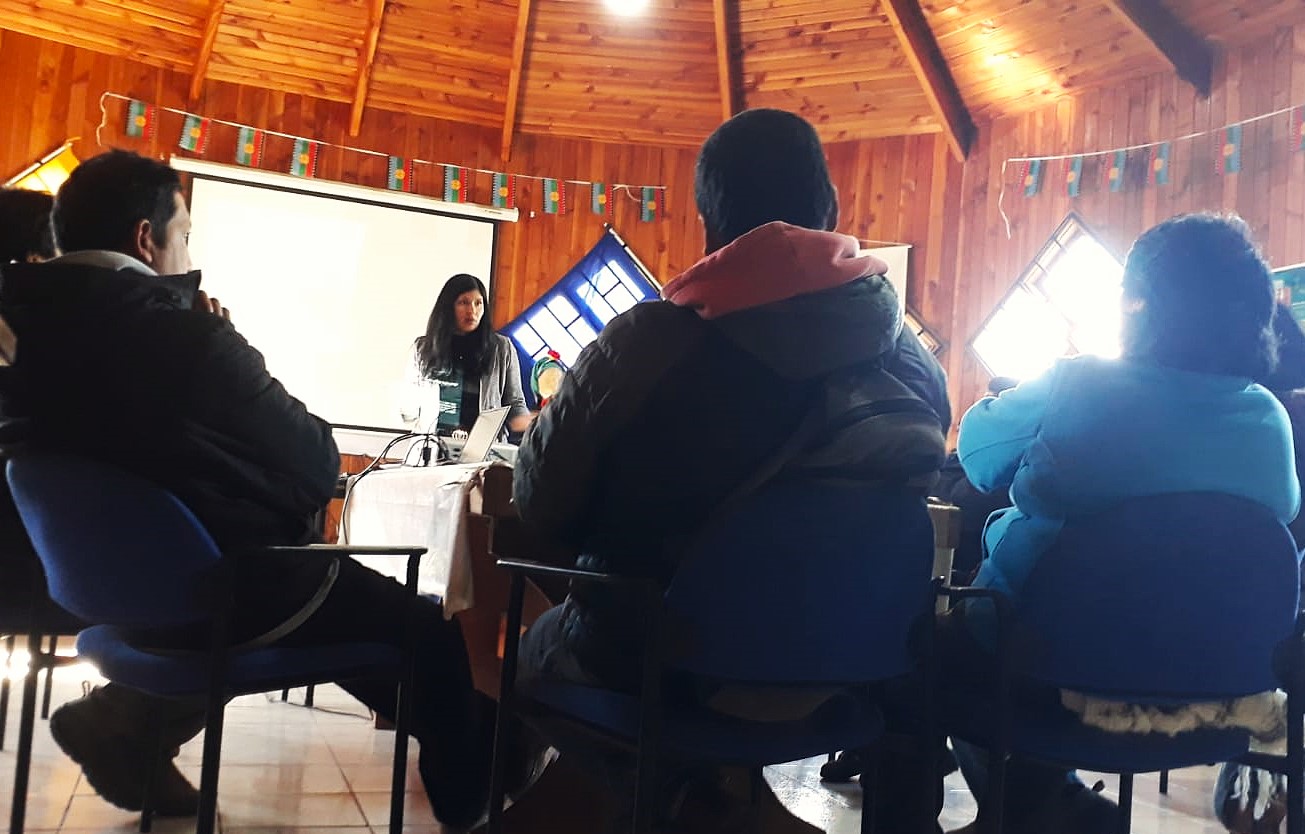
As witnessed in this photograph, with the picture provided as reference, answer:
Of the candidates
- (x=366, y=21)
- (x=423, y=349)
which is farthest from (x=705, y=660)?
(x=366, y=21)

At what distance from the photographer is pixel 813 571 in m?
1.29

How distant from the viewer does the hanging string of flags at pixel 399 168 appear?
569 cm

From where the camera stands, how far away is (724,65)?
238 inches

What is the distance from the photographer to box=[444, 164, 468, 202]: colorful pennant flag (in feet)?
20.6

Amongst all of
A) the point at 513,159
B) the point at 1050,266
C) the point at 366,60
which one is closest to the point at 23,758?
the point at 366,60

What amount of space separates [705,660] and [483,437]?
1479 mm

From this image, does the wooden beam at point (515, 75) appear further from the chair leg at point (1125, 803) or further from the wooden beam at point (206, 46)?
the chair leg at point (1125, 803)

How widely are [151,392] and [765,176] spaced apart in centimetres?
96

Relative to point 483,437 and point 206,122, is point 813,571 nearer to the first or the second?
point 483,437

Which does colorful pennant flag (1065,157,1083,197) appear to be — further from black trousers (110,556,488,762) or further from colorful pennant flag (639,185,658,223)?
black trousers (110,556,488,762)

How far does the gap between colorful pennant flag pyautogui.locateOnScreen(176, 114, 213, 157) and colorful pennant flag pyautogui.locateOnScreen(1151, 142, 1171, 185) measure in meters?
4.93

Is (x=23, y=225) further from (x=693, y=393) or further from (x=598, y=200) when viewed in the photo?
(x=598, y=200)

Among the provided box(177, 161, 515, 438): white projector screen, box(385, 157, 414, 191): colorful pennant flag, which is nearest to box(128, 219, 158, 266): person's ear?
box(177, 161, 515, 438): white projector screen

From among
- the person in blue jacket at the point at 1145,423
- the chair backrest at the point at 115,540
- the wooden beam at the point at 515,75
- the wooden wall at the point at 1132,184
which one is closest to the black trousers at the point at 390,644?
the chair backrest at the point at 115,540
